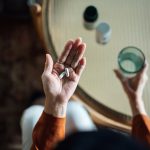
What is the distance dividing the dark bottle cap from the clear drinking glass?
14cm

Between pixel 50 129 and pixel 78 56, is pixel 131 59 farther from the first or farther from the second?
pixel 50 129

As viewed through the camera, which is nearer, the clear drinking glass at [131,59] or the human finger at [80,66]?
the human finger at [80,66]

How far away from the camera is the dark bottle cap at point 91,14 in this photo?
4.19ft

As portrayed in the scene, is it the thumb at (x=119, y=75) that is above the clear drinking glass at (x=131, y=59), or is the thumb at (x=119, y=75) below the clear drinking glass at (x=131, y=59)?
below

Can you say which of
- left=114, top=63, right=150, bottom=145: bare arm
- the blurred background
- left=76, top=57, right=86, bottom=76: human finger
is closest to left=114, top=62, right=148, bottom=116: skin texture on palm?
left=114, top=63, right=150, bottom=145: bare arm

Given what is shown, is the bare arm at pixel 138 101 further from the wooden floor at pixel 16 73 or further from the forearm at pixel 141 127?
the wooden floor at pixel 16 73

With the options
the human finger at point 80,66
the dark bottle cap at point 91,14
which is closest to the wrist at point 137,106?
the human finger at point 80,66

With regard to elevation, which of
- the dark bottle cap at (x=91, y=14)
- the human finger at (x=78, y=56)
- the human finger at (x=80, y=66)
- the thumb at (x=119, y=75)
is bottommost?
the thumb at (x=119, y=75)

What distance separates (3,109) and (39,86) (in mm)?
186

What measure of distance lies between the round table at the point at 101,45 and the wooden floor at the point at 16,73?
20.3 inches

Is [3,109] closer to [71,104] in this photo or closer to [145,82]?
[71,104]

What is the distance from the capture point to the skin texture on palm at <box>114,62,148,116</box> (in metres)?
1.18

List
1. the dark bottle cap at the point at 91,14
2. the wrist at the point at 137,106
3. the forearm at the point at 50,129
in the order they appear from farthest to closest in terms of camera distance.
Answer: the dark bottle cap at the point at 91,14 → the wrist at the point at 137,106 → the forearm at the point at 50,129

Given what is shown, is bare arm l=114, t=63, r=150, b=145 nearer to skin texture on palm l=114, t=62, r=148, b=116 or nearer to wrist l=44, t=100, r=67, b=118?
skin texture on palm l=114, t=62, r=148, b=116
